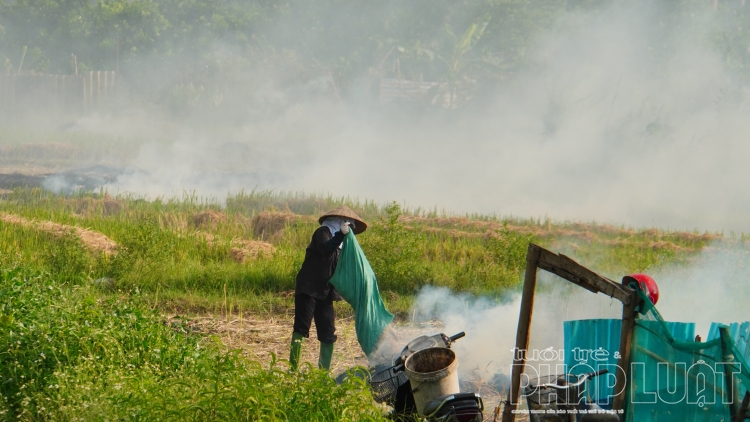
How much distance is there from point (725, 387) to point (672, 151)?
22.6m

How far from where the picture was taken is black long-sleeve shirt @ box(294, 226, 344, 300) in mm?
7273

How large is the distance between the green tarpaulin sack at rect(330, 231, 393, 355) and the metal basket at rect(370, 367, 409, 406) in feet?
2.06

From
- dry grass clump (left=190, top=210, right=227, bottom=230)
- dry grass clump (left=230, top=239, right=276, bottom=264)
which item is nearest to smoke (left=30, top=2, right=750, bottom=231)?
dry grass clump (left=190, top=210, right=227, bottom=230)

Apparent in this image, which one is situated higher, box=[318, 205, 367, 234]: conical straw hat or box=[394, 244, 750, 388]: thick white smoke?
box=[318, 205, 367, 234]: conical straw hat

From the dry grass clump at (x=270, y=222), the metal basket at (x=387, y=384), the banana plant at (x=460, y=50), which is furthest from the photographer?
the banana plant at (x=460, y=50)

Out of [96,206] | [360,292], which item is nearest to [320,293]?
[360,292]

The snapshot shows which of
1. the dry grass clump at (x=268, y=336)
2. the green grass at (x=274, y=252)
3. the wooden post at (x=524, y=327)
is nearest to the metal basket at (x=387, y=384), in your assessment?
the dry grass clump at (x=268, y=336)

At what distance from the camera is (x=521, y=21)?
109ft

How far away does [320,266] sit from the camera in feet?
24.1

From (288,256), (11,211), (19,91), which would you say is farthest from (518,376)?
(19,91)

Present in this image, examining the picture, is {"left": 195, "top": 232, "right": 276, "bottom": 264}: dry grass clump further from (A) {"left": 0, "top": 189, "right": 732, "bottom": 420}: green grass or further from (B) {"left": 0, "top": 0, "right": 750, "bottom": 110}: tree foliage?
(B) {"left": 0, "top": 0, "right": 750, "bottom": 110}: tree foliage

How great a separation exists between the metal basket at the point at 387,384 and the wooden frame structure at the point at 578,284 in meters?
1.48

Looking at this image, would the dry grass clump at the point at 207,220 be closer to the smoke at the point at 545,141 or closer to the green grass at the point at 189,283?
the green grass at the point at 189,283

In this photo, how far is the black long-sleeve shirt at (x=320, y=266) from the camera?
7.27 meters
